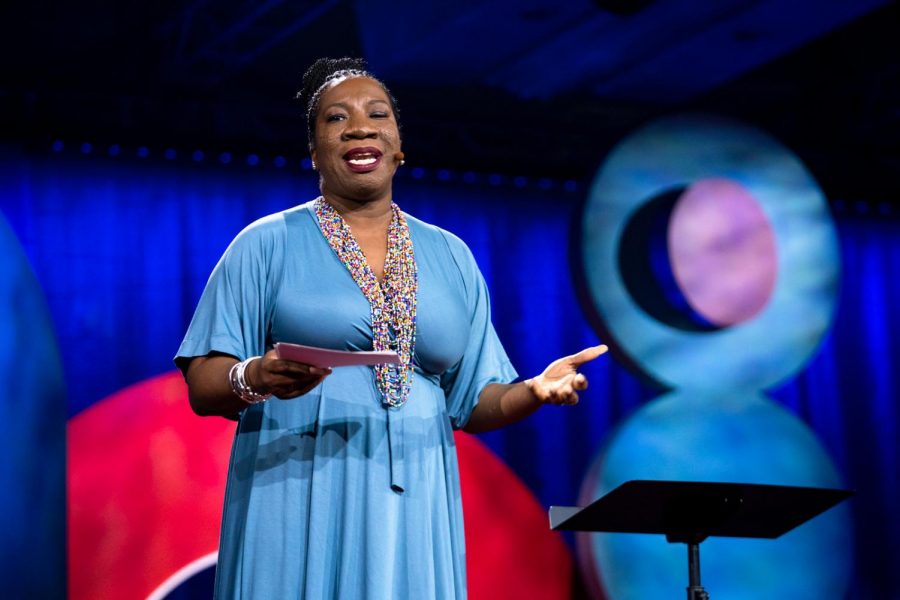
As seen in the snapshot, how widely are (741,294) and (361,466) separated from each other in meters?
3.96

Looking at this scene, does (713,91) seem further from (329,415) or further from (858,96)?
(329,415)

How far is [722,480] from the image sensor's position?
17.0 feet

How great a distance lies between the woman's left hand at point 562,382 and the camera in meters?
1.81

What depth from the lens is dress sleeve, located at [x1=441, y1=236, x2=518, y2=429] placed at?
2.07 meters

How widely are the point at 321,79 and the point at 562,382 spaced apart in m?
0.72

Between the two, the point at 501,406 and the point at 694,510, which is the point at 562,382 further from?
the point at 694,510

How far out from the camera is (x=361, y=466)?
1.79 meters

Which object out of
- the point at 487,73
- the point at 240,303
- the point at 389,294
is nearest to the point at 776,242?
the point at 487,73

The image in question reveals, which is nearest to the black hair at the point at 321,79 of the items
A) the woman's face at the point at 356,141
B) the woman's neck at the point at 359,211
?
the woman's face at the point at 356,141

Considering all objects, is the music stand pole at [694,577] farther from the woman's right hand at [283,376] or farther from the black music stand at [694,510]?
the woman's right hand at [283,376]

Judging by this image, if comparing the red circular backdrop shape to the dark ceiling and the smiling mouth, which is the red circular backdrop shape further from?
the smiling mouth

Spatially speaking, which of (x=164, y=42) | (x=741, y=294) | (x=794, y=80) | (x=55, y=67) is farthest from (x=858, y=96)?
(x=55, y=67)

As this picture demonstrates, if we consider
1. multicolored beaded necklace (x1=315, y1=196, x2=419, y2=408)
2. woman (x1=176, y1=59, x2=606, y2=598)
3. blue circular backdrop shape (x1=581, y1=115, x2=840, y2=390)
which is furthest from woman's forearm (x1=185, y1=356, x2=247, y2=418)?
blue circular backdrop shape (x1=581, y1=115, x2=840, y2=390)

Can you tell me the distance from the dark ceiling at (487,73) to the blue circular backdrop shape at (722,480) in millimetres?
1206
